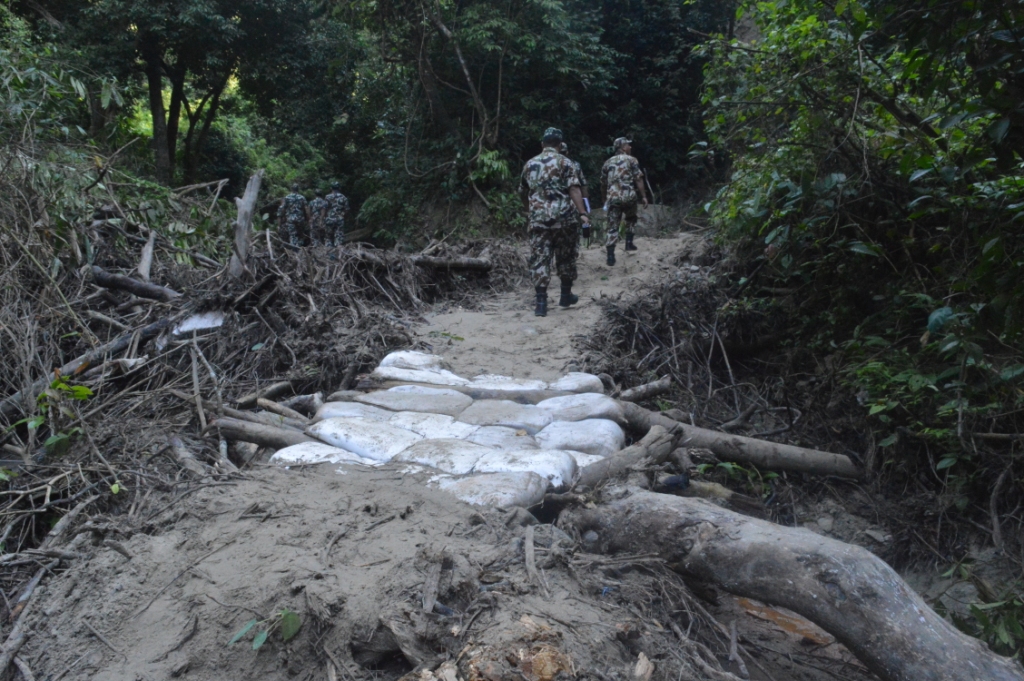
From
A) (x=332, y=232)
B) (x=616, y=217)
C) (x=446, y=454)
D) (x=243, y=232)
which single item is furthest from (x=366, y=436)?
(x=332, y=232)

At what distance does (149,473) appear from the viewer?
3566 millimetres

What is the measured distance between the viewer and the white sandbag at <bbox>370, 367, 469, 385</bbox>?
5.14 m

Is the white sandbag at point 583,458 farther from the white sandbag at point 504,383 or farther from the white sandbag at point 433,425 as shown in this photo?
the white sandbag at point 504,383

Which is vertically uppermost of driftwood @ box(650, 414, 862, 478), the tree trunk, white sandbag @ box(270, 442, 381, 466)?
the tree trunk

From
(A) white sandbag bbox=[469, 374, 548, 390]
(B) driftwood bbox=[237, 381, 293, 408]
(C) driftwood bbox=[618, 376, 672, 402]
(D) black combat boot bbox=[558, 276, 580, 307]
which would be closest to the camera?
(B) driftwood bbox=[237, 381, 293, 408]

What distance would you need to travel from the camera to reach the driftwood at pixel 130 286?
6207 mm

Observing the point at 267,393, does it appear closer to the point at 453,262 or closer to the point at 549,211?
the point at 549,211

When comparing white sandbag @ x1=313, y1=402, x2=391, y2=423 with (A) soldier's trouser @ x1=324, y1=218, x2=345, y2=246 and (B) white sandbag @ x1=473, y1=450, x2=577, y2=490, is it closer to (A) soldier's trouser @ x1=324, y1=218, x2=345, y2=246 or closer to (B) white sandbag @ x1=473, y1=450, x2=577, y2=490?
(B) white sandbag @ x1=473, y1=450, x2=577, y2=490

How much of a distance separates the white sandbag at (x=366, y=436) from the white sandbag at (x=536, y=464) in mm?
565

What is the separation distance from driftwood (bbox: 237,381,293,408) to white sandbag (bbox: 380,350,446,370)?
0.70 meters

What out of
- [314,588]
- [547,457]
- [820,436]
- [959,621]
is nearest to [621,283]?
[820,436]

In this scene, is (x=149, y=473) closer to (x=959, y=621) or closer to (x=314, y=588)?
(x=314, y=588)

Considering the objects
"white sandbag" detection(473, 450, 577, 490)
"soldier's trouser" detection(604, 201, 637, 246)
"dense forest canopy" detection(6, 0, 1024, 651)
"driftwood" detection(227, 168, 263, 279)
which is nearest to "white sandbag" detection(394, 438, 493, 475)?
"white sandbag" detection(473, 450, 577, 490)

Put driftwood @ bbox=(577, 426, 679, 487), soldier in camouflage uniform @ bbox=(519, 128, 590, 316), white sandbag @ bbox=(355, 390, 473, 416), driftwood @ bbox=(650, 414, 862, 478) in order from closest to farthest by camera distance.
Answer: driftwood @ bbox=(577, 426, 679, 487) < driftwood @ bbox=(650, 414, 862, 478) < white sandbag @ bbox=(355, 390, 473, 416) < soldier in camouflage uniform @ bbox=(519, 128, 590, 316)
